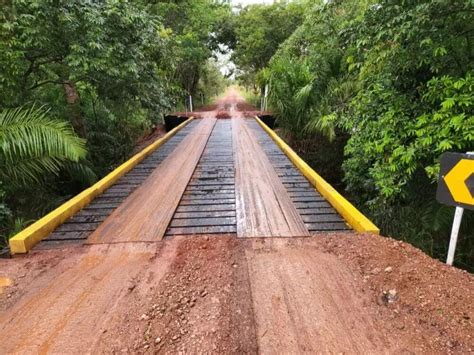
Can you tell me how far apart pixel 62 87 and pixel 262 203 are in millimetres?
5575

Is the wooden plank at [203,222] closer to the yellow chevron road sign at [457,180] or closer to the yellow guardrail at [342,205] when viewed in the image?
the yellow guardrail at [342,205]

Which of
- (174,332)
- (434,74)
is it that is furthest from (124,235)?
(434,74)

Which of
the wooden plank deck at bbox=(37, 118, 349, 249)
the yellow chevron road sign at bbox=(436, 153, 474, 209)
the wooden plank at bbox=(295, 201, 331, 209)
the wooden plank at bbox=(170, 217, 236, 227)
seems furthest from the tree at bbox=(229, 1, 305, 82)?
the yellow chevron road sign at bbox=(436, 153, 474, 209)

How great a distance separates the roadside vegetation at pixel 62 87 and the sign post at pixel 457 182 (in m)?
4.11

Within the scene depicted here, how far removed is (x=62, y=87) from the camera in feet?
21.7

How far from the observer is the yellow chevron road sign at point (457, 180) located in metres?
2.14

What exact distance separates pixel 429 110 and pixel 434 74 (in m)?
0.57

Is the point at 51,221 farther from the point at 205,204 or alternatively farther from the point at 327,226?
the point at 327,226

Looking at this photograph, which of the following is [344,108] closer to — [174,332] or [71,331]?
[174,332]

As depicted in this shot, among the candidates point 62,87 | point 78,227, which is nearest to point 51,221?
point 78,227

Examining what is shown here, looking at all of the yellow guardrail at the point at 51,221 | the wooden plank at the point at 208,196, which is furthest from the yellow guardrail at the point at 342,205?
the yellow guardrail at the point at 51,221

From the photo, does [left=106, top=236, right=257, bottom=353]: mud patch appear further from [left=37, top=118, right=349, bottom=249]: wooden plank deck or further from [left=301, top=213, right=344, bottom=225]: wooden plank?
[left=301, top=213, right=344, bottom=225]: wooden plank

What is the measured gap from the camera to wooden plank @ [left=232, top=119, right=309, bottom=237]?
9.87ft

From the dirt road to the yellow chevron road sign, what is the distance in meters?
0.50
